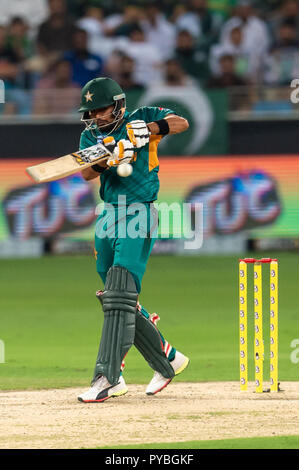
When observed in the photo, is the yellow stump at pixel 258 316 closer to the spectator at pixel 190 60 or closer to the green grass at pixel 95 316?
the green grass at pixel 95 316

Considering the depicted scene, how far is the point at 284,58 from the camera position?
52.9ft

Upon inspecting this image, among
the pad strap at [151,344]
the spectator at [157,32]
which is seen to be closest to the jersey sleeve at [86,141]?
the pad strap at [151,344]

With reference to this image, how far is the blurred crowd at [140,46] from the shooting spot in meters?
15.9

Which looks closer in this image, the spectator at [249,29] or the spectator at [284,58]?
the spectator at [284,58]

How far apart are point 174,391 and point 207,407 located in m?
0.70

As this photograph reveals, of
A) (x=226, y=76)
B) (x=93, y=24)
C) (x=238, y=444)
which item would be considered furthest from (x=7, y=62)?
(x=238, y=444)

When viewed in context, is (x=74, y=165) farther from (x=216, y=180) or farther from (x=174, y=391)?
(x=216, y=180)

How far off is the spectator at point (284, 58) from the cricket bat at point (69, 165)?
9.74 meters

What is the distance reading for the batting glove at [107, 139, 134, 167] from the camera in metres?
6.30

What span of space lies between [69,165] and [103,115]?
427mm

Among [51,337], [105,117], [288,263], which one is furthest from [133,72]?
[105,117]

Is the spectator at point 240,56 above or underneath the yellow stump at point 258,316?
above

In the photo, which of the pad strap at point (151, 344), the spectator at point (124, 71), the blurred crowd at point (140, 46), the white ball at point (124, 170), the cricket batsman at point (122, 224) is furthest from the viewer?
the blurred crowd at point (140, 46)

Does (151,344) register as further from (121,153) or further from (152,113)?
(152,113)
